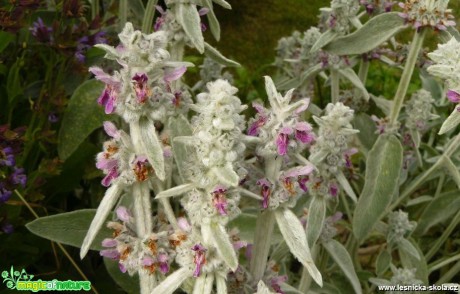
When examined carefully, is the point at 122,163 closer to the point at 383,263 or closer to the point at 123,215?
the point at 123,215

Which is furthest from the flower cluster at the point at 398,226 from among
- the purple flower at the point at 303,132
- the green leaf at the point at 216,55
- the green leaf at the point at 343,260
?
the purple flower at the point at 303,132

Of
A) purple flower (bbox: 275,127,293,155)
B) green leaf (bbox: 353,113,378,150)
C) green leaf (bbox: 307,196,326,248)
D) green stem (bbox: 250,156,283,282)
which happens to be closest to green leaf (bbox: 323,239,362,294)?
green leaf (bbox: 307,196,326,248)

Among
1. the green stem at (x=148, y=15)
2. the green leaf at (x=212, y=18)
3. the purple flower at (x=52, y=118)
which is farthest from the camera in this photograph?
the purple flower at (x=52, y=118)

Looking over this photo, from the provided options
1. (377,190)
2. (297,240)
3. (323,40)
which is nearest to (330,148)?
(377,190)

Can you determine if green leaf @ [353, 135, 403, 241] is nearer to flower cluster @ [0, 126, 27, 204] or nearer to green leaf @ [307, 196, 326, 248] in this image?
green leaf @ [307, 196, 326, 248]

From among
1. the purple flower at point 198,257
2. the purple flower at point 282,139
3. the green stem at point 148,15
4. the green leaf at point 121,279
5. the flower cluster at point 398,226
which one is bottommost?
the flower cluster at point 398,226

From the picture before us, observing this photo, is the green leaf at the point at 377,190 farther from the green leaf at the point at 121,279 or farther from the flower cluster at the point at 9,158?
the flower cluster at the point at 9,158
